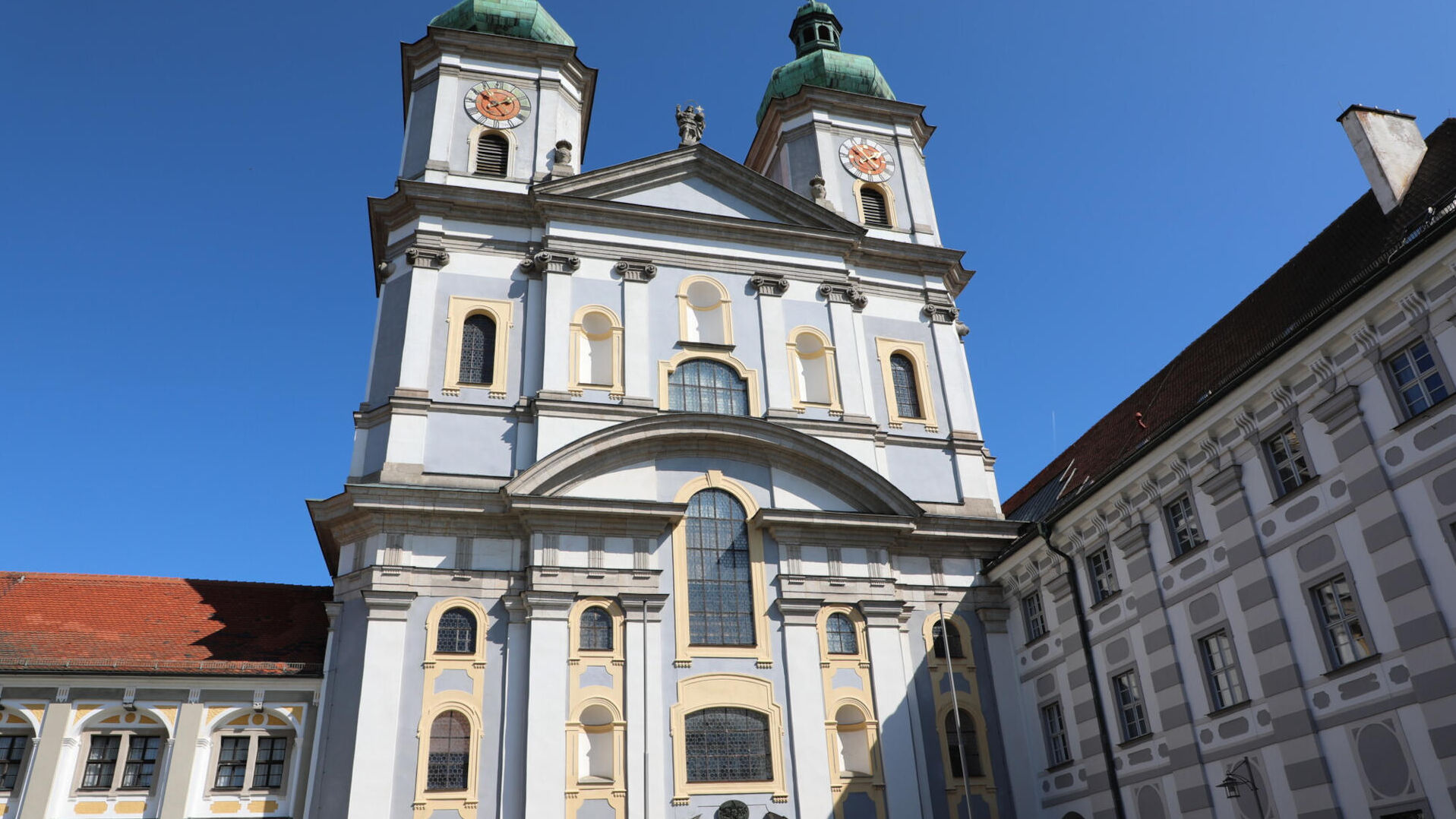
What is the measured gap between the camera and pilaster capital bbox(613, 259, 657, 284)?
28.0m

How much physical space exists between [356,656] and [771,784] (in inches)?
343

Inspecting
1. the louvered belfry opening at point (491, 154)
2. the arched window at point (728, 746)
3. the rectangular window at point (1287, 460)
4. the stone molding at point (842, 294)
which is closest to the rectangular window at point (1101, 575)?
the rectangular window at point (1287, 460)

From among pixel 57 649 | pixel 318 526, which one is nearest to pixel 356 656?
pixel 318 526

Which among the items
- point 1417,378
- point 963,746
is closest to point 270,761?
point 963,746

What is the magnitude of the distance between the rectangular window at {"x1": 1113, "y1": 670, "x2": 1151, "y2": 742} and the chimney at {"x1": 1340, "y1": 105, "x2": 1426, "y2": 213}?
31.8 ft

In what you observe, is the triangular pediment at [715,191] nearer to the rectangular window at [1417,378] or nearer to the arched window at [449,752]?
the arched window at [449,752]

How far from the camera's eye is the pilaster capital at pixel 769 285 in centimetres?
2888

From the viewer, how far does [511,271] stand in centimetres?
2761

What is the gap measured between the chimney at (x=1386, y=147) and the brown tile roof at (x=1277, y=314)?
0.23m

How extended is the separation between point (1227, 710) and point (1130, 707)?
311 centimetres

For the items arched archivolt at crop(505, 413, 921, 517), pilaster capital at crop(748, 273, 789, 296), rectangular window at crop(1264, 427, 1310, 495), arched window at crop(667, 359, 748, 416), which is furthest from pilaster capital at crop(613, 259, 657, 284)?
rectangular window at crop(1264, 427, 1310, 495)

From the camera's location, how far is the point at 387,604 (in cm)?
2233

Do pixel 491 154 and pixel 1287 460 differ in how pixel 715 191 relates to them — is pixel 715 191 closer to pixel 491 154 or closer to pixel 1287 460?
pixel 491 154

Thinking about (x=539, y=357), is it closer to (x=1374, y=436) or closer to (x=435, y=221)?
(x=435, y=221)
